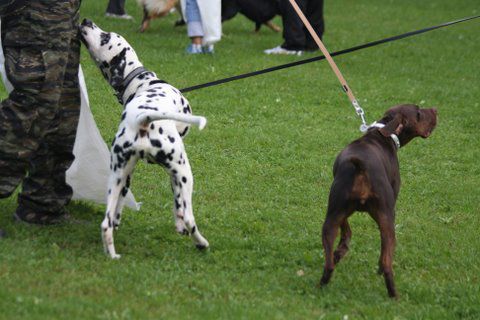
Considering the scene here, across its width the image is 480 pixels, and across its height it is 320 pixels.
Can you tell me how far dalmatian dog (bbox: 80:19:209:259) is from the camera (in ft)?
17.1

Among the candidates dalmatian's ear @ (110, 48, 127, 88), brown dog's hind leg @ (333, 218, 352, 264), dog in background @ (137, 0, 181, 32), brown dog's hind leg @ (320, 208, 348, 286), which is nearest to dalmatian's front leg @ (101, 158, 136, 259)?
dalmatian's ear @ (110, 48, 127, 88)

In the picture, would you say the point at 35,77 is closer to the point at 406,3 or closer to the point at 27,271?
the point at 27,271

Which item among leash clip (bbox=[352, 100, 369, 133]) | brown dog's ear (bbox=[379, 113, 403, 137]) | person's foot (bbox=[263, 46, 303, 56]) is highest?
brown dog's ear (bbox=[379, 113, 403, 137])

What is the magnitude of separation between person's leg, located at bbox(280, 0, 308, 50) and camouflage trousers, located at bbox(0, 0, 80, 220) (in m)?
7.47

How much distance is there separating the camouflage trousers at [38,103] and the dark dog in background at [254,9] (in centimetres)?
895

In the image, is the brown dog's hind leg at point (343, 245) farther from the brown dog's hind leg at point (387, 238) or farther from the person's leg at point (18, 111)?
the person's leg at point (18, 111)

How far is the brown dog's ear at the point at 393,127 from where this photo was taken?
17.5 ft

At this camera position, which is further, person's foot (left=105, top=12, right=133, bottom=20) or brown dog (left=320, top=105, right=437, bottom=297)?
person's foot (left=105, top=12, right=133, bottom=20)

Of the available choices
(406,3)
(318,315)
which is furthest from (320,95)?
(406,3)

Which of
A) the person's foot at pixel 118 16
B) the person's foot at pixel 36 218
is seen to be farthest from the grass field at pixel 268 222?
the person's foot at pixel 118 16

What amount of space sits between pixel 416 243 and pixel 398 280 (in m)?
0.85

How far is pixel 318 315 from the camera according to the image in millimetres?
4895

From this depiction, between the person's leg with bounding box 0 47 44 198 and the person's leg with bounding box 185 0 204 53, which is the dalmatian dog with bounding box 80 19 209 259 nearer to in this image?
the person's leg with bounding box 0 47 44 198

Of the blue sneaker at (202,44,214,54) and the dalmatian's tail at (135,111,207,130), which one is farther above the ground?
the dalmatian's tail at (135,111,207,130)
